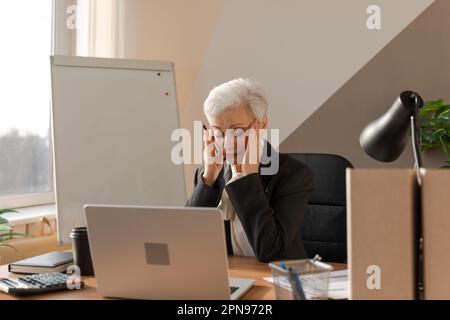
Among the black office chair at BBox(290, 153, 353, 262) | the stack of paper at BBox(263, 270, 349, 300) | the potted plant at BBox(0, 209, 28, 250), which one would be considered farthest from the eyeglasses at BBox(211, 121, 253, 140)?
the potted plant at BBox(0, 209, 28, 250)

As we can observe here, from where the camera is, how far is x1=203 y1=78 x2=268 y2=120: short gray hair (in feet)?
6.60

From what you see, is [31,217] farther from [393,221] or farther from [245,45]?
[393,221]

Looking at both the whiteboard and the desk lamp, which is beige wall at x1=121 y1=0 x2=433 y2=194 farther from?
the desk lamp

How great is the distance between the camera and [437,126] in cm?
290

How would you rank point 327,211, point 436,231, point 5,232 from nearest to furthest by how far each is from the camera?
point 436,231 → point 327,211 → point 5,232

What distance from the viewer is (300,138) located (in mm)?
3264

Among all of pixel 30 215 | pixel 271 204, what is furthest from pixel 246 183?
pixel 30 215

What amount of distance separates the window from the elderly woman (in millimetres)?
1164

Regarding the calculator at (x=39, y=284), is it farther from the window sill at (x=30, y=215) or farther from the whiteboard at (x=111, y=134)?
the window sill at (x=30, y=215)

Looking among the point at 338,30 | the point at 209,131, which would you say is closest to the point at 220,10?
the point at 338,30

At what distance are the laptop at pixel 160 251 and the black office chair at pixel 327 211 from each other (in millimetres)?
913

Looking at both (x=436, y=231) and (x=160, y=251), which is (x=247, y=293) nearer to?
(x=160, y=251)

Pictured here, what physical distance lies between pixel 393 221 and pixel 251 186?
86 centimetres

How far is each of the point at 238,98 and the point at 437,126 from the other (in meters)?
1.29
